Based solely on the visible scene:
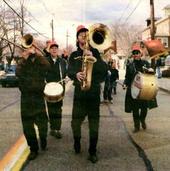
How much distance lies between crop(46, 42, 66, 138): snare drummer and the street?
210mm

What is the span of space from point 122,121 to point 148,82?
112 inches

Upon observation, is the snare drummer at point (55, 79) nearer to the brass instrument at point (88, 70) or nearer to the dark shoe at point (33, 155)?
the dark shoe at point (33, 155)

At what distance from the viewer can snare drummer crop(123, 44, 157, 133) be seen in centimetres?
1044

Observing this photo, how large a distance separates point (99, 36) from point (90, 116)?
1.19 metres

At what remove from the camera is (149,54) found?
10.6 m

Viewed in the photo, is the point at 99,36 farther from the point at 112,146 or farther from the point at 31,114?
the point at 112,146

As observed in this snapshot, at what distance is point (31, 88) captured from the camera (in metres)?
7.92

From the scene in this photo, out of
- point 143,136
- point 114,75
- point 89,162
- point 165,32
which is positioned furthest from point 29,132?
point 165,32

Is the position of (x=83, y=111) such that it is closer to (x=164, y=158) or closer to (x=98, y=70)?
(x=98, y=70)

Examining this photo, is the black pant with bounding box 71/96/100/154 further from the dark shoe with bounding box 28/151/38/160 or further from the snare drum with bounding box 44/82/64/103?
the snare drum with bounding box 44/82/64/103

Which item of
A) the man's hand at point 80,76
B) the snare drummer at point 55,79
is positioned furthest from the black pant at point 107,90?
the man's hand at point 80,76

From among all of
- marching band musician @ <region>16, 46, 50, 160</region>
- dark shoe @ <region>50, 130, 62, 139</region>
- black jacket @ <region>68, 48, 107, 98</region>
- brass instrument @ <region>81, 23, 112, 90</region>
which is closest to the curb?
marching band musician @ <region>16, 46, 50, 160</region>

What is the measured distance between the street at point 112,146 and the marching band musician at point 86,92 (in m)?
0.33

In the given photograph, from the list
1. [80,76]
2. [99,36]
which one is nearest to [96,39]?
[99,36]
